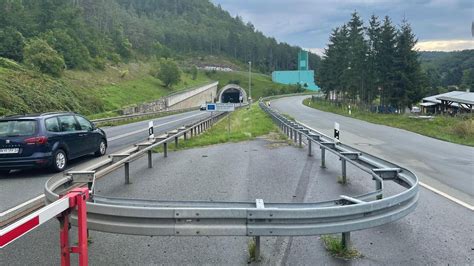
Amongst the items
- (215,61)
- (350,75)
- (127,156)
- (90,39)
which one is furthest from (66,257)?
(215,61)

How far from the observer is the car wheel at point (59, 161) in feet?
39.1

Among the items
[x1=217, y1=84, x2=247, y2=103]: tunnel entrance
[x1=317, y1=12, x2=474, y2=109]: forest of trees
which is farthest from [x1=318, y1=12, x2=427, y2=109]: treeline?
[x1=217, y1=84, x2=247, y2=103]: tunnel entrance

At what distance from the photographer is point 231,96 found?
141250 mm

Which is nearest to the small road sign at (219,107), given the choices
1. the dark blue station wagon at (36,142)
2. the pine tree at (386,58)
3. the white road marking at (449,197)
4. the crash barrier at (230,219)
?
the dark blue station wagon at (36,142)

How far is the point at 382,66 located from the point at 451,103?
1567cm

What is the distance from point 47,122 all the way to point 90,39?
231ft

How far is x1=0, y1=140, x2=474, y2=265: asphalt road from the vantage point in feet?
16.9

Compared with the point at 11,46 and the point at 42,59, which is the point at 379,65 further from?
the point at 11,46

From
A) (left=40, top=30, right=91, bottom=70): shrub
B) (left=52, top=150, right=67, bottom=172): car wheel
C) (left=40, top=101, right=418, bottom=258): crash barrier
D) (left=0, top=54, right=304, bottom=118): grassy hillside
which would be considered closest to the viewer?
(left=40, top=101, right=418, bottom=258): crash barrier

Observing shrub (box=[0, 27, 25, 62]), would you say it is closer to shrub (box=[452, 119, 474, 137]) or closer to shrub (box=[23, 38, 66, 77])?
shrub (box=[23, 38, 66, 77])

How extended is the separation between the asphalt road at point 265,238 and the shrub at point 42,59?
3645cm

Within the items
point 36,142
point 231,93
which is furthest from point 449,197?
point 231,93

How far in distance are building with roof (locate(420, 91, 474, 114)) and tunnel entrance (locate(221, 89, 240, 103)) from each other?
220 feet

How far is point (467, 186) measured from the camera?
9.77 metres
